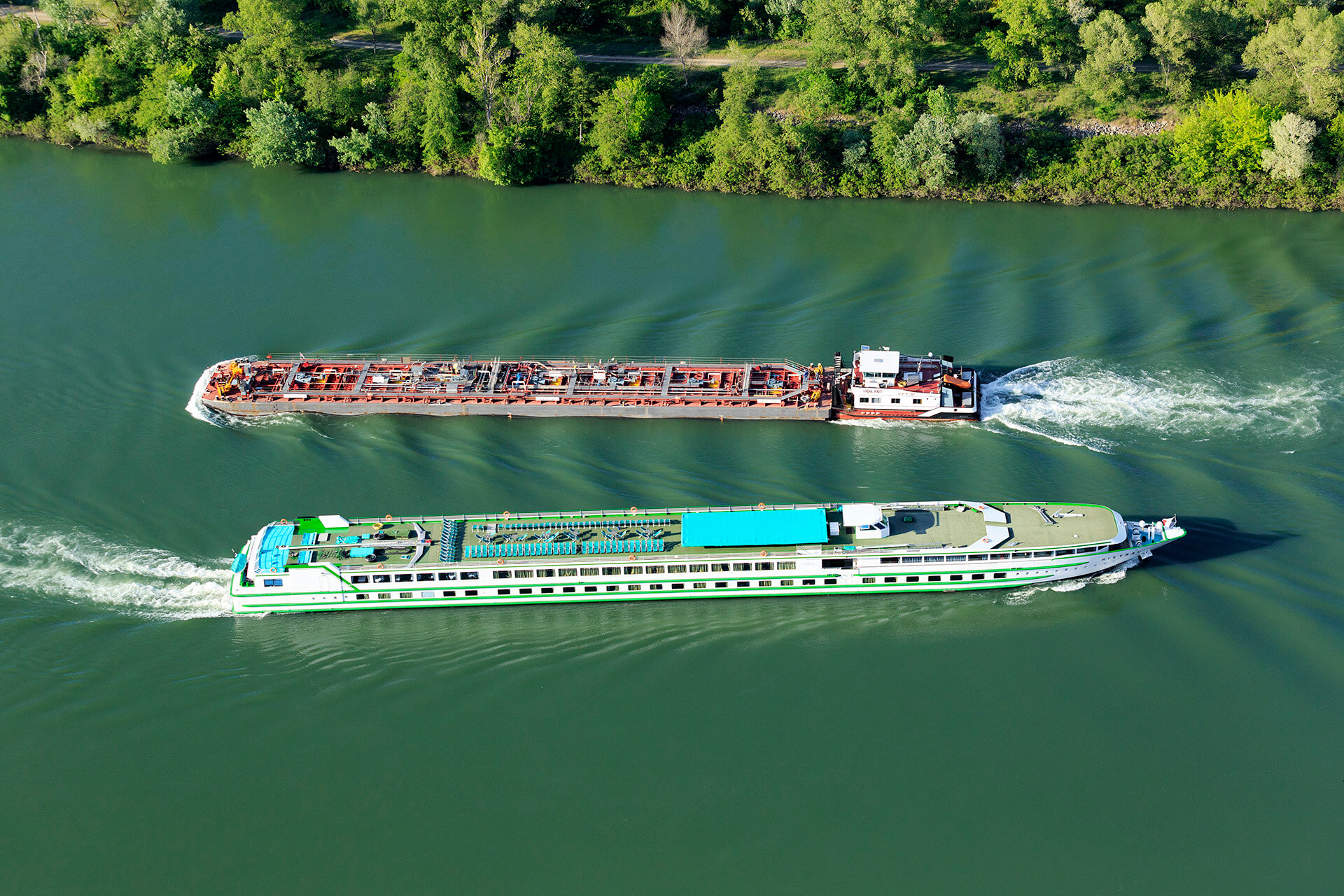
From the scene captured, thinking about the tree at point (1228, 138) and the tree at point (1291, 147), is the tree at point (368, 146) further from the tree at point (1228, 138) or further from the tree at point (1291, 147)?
the tree at point (1291, 147)

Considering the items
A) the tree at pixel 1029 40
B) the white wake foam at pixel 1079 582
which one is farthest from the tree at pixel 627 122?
the white wake foam at pixel 1079 582

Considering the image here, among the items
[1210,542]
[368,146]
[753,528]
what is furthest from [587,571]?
[368,146]

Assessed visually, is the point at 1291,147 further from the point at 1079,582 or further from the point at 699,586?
the point at 699,586

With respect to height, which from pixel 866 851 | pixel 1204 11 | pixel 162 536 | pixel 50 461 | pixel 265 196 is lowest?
pixel 866 851

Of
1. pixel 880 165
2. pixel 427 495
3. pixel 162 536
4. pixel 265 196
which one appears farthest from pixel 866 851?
pixel 265 196

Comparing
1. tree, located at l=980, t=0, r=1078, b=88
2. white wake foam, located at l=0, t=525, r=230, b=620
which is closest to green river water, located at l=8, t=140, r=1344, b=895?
white wake foam, located at l=0, t=525, r=230, b=620

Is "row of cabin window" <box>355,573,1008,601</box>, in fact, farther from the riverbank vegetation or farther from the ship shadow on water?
the riverbank vegetation

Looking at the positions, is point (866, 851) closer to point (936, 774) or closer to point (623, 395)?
point (936, 774)
